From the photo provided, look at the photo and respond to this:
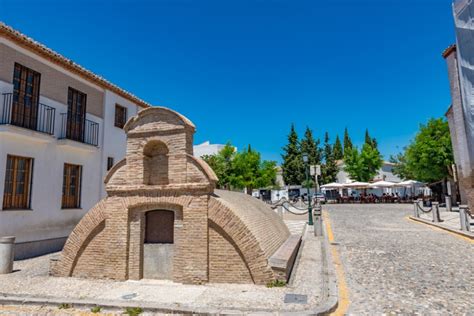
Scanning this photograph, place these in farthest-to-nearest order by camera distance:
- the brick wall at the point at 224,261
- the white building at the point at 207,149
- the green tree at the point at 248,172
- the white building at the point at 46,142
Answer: the white building at the point at 207,149 < the green tree at the point at 248,172 < the white building at the point at 46,142 < the brick wall at the point at 224,261

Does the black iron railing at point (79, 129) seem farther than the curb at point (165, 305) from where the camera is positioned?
Yes

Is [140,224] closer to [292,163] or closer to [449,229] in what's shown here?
[449,229]

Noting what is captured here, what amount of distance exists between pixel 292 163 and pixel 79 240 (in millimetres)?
51107

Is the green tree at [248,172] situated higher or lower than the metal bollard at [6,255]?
higher

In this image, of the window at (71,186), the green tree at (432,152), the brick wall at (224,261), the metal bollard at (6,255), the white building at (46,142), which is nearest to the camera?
the brick wall at (224,261)

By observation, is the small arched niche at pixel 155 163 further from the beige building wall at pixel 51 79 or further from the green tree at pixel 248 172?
the green tree at pixel 248 172

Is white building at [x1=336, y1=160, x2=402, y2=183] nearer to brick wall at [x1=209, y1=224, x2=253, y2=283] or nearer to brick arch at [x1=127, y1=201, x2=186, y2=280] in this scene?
brick wall at [x1=209, y1=224, x2=253, y2=283]

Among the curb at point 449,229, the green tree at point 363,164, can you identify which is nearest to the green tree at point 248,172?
the green tree at point 363,164

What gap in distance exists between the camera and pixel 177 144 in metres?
7.97

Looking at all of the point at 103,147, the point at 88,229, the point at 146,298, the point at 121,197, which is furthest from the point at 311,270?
the point at 103,147

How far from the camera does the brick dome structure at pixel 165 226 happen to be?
728 centimetres

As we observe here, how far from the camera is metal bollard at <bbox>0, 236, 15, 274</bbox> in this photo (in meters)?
8.57

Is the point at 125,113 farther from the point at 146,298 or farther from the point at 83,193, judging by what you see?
the point at 146,298

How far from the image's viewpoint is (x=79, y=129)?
1402cm
